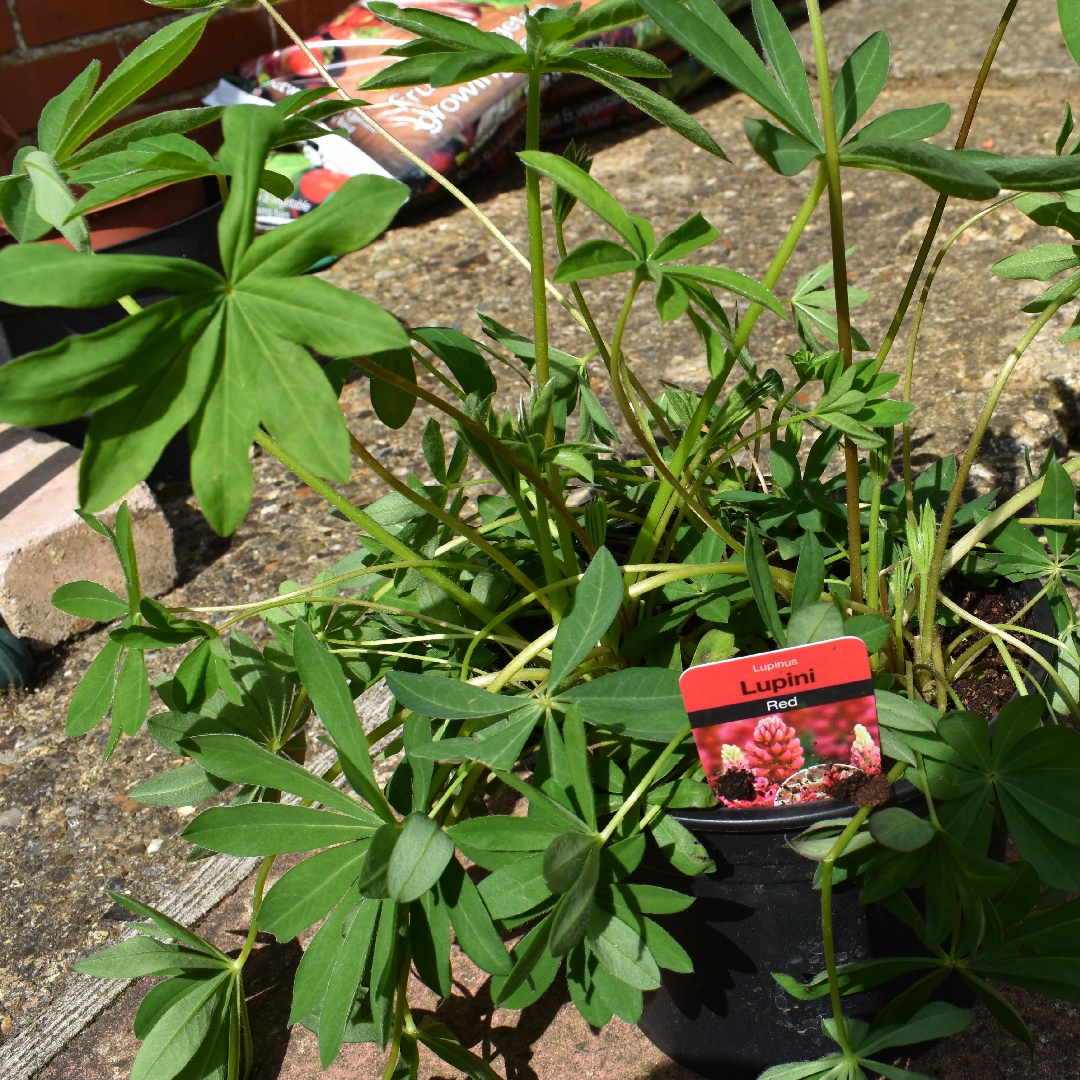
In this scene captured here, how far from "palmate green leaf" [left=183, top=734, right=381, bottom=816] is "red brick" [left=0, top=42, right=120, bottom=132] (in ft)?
6.67

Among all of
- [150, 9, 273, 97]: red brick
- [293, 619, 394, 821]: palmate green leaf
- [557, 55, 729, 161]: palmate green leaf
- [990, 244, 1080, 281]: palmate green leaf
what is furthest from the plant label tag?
[150, 9, 273, 97]: red brick

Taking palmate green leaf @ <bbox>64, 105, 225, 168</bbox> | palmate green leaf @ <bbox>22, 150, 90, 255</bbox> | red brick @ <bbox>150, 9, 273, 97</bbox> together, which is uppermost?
red brick @ <bbox>150, 9, 273, 97</bbox>

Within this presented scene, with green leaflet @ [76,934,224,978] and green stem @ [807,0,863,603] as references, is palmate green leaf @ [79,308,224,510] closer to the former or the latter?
green stem @ [807,0,863,603]

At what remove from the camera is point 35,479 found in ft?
5.86

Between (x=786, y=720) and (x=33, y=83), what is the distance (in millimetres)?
2417

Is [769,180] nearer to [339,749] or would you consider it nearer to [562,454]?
[562,454]

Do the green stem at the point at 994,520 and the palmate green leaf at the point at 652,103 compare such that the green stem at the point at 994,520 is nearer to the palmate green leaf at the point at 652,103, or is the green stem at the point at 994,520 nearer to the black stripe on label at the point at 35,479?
the palmate green leaf at the point at 652,103

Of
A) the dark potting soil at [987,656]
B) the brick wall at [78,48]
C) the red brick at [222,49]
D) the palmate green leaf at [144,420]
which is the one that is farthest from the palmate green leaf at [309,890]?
the red brick at [222,49]

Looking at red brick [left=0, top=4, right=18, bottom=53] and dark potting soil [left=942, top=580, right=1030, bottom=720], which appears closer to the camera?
dark potting soil [left=942, top=580, right=1030, bottom=720]

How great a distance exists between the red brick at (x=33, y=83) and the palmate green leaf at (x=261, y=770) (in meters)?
2.03

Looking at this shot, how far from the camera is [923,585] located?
0.93m

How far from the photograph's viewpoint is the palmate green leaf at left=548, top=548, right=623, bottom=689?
0.73m

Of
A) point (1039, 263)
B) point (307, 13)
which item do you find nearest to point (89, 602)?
point (1039, 263)

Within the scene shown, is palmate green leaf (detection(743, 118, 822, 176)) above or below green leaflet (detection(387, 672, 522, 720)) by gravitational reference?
above
